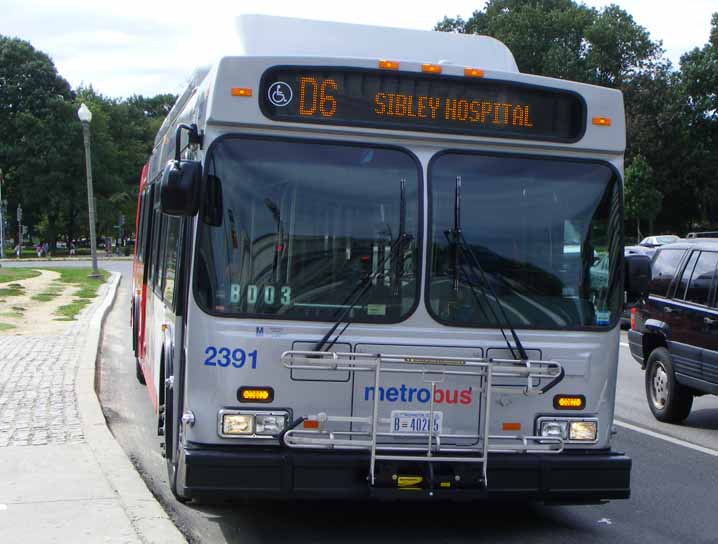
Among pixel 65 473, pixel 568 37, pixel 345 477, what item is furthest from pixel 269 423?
pixel 568 37

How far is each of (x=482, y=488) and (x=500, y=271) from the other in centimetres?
133

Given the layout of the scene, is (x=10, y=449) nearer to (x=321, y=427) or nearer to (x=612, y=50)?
(x=321, y=427)

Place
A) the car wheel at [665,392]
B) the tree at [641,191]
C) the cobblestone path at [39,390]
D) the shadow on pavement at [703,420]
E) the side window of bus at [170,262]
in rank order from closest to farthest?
the side window of bus at [170,262] < the cobblestone path at [39,390] < the car wheel at [665,392] < the shadow on pavement at [703,420] < the tree at [641,191]

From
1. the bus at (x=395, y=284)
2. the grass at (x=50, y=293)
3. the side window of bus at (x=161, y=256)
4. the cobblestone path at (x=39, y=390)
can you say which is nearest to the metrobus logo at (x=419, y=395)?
the bus at (x=395, y=284)

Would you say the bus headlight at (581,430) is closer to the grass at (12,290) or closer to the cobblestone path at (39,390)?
the cobblestone path at (39,390)

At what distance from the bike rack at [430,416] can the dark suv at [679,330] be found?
4822 millimetres

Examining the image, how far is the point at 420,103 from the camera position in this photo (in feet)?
20.0

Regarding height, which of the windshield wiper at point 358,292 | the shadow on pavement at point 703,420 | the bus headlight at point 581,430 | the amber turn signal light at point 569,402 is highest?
the windshield wiper at point 358,292

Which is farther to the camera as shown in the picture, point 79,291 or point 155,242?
point 79,291

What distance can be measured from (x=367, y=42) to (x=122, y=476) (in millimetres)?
3724

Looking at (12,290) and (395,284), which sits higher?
(395,284)

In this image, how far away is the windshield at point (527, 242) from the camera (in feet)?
19.7

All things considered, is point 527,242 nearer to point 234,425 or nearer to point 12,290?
point 234,425

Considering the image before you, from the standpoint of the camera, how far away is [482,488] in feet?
19.0
